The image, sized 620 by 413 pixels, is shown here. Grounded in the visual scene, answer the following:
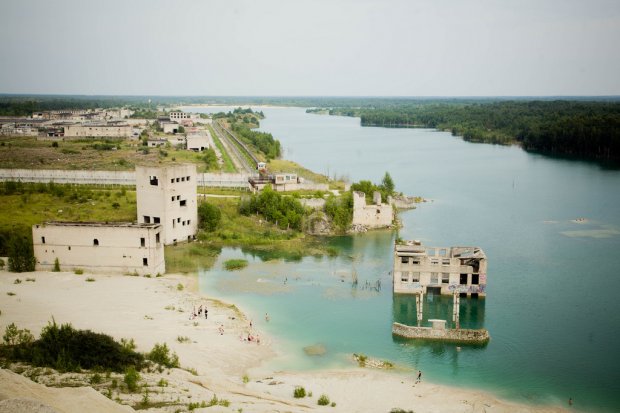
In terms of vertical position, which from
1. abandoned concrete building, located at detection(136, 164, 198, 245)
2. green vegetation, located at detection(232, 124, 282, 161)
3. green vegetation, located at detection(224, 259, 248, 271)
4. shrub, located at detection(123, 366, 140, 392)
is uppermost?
green vegetation, located at detection(232, 124, 282, 161)

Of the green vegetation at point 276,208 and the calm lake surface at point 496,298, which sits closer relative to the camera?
the calm lake surface at point 496,298

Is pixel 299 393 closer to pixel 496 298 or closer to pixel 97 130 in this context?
pixel 496 298

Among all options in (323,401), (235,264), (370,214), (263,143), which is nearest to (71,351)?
(323,401)

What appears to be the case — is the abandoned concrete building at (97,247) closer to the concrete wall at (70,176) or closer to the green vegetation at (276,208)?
the green vegetation at (276,208)

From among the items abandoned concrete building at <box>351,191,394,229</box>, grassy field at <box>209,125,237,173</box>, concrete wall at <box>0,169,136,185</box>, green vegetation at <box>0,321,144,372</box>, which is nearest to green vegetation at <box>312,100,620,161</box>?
abandoned concrete building at <box>351,191,394,229</box>

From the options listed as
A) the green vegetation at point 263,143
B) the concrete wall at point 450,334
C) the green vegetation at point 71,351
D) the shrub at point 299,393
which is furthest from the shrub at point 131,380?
the green vegetation at point 263,143

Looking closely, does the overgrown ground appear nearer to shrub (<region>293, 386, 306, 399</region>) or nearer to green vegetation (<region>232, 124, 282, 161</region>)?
green vegetation (<region>232, 124, 282, 161</region>)

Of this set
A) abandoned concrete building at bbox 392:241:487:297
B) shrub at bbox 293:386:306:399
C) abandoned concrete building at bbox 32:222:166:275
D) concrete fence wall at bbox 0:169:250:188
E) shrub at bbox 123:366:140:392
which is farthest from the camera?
concrete fence wall at bbox 0:169:250:188
